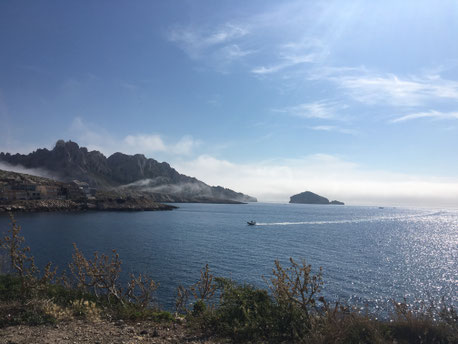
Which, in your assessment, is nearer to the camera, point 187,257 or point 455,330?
point 455,330

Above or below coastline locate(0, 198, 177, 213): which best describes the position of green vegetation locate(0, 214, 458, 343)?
above

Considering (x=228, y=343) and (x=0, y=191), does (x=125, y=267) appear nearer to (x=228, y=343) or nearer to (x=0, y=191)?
(x=228, y=343)

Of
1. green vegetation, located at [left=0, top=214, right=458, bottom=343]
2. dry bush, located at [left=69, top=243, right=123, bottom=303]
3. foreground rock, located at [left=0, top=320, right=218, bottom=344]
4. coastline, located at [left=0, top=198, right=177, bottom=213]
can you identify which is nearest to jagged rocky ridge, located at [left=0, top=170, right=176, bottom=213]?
coastline, located at [left=0, top=198, right=177, bottom=213]

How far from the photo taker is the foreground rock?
24.0 ft

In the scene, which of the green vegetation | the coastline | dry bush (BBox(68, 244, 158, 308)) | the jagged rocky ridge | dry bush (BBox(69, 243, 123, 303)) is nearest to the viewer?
the green vegetation

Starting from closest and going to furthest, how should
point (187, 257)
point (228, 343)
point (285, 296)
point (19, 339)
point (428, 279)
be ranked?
point (19, 339)
point (228, 343)
point (285, 296)
point (428, 279)
point (187, 257)

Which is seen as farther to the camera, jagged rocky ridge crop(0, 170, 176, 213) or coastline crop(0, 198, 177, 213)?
jagged rocky ridge crop(0, 170, 176, 213)

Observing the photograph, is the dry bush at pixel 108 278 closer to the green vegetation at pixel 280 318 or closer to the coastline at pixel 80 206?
the green vegetation at pixel 280 318

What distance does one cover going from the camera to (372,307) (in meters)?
25.3

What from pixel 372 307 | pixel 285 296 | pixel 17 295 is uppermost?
pixel 285 296

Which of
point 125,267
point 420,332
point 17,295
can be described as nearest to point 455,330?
point 420,332

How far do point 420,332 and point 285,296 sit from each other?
465 cm

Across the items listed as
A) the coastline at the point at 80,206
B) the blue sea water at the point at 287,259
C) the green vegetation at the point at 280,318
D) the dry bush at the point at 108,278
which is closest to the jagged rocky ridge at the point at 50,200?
the coastline at the point at 80,206

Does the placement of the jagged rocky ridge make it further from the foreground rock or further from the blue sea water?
the foreground rock
